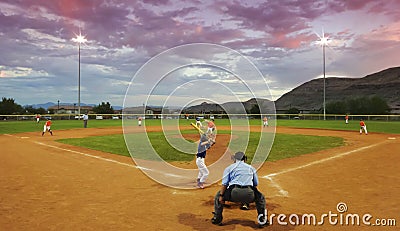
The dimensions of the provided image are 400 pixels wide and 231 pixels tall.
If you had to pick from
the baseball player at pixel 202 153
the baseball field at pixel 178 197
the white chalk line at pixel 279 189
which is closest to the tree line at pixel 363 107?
the baseball field at pixel 178 197

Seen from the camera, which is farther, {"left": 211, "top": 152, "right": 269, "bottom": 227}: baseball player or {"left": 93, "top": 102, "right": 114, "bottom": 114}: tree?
{"left": 93, "top": 102, "right": 114, "bottom": 114}: tree

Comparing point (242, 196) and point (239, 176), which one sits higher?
point (239, 176)

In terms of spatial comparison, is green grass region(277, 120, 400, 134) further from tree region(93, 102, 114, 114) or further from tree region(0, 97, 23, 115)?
tree region(0, 97, 23, 115)

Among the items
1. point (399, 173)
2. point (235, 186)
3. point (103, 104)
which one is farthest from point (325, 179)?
point (103, 104)

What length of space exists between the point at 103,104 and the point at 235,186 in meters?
110

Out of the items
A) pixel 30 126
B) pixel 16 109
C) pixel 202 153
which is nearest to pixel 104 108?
pixel 16 109

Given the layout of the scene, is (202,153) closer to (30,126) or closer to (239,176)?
(239,176)

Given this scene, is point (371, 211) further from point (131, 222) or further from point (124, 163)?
point (124, 163)

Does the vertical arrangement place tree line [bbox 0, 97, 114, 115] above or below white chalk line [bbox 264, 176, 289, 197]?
above

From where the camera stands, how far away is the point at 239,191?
6.10 metres

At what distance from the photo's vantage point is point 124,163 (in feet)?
44.0

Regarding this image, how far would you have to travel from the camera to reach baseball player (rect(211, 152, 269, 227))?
609 cm

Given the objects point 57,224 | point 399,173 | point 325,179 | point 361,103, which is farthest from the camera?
point 361,103

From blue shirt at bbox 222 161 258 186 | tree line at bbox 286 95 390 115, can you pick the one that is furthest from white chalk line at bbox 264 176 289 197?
tree line at bbox 286 95 390 115
